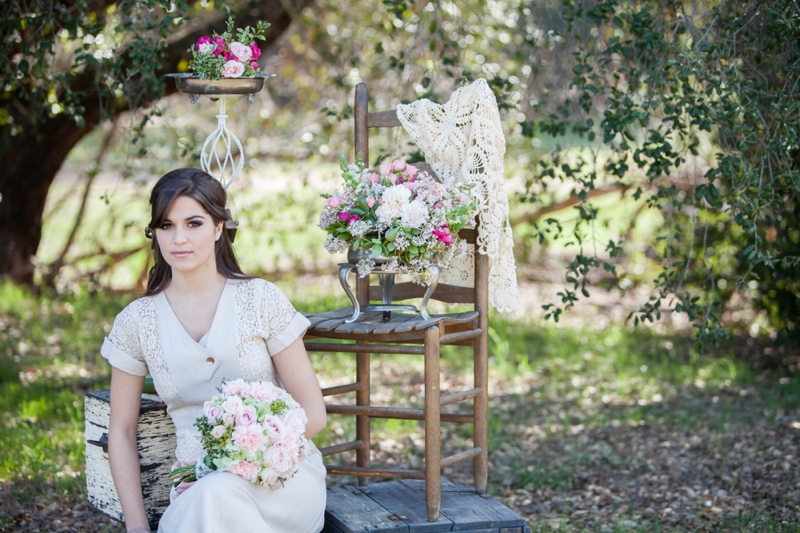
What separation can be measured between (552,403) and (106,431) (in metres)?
3.31

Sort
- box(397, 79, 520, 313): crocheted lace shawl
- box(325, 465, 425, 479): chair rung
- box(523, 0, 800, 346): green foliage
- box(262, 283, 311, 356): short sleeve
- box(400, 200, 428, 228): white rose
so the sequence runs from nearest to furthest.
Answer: box(262, 283, 311, 356): short sleeve, box(400, 200, 428, 228): white rose, box(325, 465, 425, 479): chair rung, box(397, 79, 520, 313): crocheted lace shawl, box(523, 0, 800, 346): green foliage

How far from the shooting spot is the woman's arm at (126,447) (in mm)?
2656

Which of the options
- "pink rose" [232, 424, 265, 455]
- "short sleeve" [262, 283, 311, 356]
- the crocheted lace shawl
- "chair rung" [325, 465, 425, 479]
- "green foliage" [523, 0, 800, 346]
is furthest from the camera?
"green foliage" [523, 0, 800, 346]

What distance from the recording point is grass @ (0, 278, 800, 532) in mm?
3931

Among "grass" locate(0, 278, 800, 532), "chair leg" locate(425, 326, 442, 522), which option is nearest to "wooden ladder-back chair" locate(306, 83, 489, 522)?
"chair leg" locate(425, 326, 442, 522)

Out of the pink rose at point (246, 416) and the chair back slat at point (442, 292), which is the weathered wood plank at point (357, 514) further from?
the chair back slat at point (442, 292)

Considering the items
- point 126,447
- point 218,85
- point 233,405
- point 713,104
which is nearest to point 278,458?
point 233,405

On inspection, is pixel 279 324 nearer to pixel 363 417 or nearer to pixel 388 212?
pixel 388 212

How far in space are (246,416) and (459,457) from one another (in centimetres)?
102

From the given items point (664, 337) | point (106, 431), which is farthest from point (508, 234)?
point (664, 337)

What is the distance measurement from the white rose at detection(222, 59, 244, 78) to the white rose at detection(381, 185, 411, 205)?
27.5 inches

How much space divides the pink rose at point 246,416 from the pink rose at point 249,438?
1cm

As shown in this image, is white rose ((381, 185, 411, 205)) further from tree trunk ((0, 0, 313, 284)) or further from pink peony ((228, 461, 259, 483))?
tree trunk ((0, 0, 313, 284))

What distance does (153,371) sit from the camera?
8.84 feet
